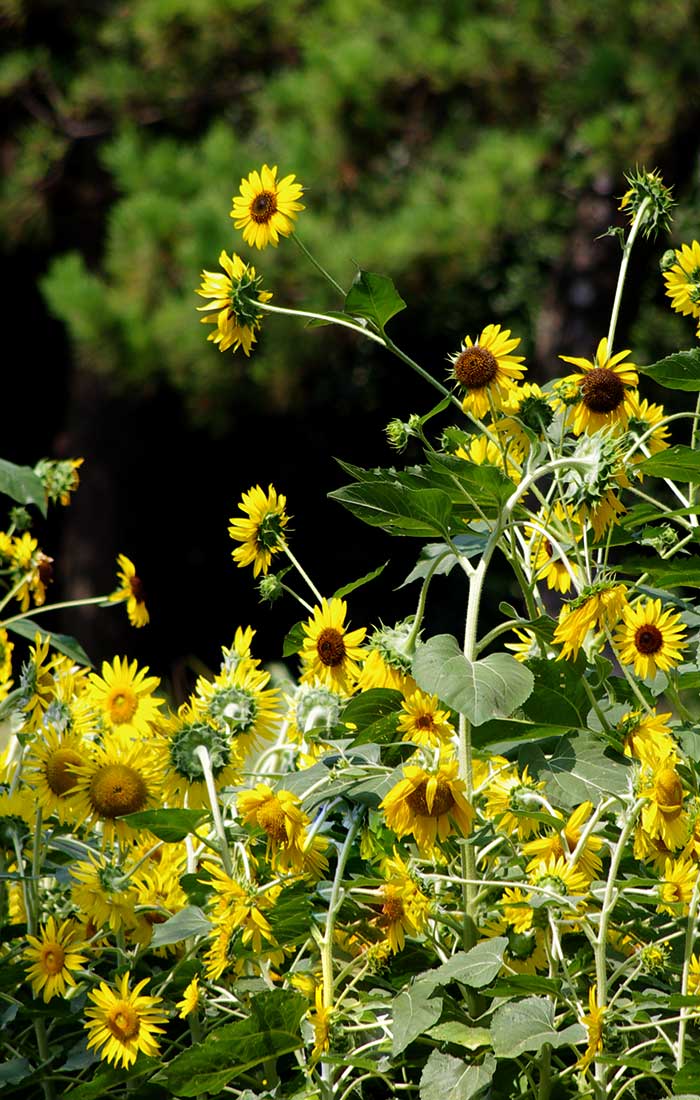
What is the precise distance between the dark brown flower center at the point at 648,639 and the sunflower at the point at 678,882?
0.57ft

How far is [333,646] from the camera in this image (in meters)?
1.29

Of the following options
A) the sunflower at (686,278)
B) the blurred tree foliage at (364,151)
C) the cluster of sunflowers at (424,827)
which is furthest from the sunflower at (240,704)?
the blurred tree foliage at (364,151)

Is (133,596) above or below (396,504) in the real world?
above

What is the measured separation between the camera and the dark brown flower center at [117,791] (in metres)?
1.27

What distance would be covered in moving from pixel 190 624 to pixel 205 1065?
6.12 meters

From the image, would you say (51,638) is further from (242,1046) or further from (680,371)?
(680,371)

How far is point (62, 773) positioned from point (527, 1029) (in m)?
0.51

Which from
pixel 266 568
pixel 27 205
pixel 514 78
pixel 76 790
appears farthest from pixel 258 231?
pixel 27 205

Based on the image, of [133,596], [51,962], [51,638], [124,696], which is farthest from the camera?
[133,596]

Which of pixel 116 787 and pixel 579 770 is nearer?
pixel 579 770

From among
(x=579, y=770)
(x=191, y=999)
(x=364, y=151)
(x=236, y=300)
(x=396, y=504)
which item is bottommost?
(x=191, y=999)

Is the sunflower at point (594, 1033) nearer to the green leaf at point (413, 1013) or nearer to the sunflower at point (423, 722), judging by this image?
the green leaf at point (413, 1013)

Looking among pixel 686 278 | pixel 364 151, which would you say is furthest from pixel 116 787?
pixel 364 151

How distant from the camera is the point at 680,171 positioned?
207 inches
